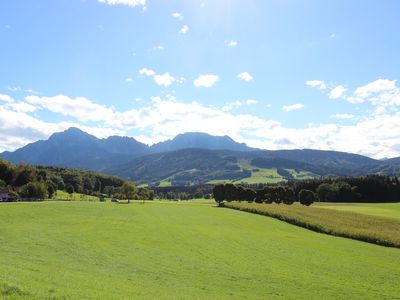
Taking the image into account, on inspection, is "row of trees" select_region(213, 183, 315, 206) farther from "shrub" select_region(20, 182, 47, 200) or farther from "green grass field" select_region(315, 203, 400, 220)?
"shrub" select_region(20, 182, 47, 200)

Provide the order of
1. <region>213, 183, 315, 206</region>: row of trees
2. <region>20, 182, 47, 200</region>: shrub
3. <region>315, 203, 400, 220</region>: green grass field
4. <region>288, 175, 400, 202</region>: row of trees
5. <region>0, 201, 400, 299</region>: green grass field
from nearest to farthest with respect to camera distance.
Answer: <region>0, 201, 400, 299</region>: green grass field < <region>315, 203, 400, 220</region>: green grass field < <region>20, 182, 47, 200</region>: shrub < <region>213, 183, 315, 206</region>: row of trees < <region>288, 175, 400, 202</region>: row of trees

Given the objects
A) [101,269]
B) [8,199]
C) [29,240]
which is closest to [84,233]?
[29,240]

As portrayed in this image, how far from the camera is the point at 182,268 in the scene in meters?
32.7

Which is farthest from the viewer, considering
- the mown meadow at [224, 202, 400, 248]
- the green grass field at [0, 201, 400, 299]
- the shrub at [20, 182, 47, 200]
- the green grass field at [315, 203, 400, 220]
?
the shrub at [20, 182, 47, 200]

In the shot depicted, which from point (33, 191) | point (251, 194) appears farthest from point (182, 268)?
point (251, 194)

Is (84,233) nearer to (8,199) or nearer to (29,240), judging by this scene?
(29,240)

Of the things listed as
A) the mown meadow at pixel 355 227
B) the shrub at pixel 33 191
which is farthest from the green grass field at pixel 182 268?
the shrub at pixel 33 191

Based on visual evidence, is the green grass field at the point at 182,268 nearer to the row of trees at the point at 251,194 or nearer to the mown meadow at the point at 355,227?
the mown meadow at the point at 355,227

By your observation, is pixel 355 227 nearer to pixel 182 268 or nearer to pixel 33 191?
pixel 182 268

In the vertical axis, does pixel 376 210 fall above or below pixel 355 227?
above

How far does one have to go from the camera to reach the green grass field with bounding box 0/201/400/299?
22.2 meters

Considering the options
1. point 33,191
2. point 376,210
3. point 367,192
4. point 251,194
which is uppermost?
point 367,192

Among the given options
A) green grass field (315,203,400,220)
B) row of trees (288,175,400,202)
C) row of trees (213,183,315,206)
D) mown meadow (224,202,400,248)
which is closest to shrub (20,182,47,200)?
row of trees (213,183,315,206)

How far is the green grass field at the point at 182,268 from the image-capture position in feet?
72.8
